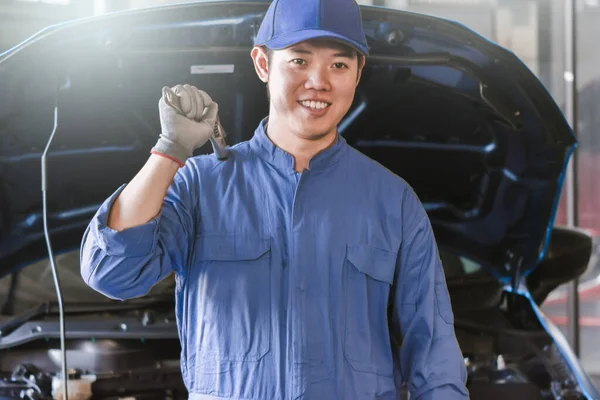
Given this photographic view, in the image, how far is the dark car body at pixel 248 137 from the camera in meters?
1.48

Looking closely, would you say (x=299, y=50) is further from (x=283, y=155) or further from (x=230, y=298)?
(x=230, y=298)

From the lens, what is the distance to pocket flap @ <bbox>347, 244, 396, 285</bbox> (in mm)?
1128

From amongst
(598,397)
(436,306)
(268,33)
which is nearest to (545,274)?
(598,397)

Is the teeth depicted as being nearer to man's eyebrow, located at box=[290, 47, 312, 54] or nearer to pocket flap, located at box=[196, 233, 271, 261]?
man's eyebrow, located at box=[290, 47, 312, 54]

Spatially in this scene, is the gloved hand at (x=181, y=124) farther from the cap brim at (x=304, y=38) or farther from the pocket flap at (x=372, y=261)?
the pocket flap at (x=372, y=261)

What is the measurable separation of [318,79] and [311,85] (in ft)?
0.05

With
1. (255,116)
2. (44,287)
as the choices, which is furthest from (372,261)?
(44,287)

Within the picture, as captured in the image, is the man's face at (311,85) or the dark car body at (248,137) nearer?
the man's face at (311,85)

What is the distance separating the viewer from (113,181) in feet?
6.49

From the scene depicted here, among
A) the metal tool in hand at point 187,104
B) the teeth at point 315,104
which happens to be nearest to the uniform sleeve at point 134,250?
the metal tool in hand at point 187,104

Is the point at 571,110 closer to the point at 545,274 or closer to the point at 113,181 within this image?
the point at 545,274

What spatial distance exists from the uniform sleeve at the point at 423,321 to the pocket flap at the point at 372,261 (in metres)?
0.04

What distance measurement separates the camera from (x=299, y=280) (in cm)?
110

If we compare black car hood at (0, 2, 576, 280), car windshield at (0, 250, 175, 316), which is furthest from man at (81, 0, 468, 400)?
car windshield at (0, 250, 175, 316)
